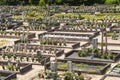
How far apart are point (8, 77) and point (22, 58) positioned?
4.96 meters

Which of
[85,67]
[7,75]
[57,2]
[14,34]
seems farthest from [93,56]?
[57,2]

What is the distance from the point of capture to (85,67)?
73.7 feet

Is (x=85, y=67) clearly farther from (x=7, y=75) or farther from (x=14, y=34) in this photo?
(x=14, y=34)

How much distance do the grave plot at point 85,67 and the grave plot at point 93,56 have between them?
64 cm

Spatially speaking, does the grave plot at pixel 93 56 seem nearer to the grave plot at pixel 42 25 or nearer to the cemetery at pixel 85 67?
the cemetery at pixel 85 67

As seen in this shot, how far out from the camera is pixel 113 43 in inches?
1148

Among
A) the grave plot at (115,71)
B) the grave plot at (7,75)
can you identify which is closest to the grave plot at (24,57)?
the grave plot at (7,75)

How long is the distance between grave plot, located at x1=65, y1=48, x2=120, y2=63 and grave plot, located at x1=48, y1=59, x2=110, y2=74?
25.3 inches

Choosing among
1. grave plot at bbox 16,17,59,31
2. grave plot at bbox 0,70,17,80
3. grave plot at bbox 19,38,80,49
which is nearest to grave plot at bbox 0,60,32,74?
grave plot at bbox 0,70,17,80

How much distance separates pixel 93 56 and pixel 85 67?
227 cm

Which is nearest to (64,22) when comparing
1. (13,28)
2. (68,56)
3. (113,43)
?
(13,28)

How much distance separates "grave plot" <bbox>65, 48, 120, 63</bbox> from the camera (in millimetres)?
23742

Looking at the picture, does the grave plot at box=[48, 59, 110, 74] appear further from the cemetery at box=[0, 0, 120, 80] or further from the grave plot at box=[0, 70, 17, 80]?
the grave plot at box=[0, 70, 17, 80]

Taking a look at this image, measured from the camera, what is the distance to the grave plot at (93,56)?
23.7 meters
